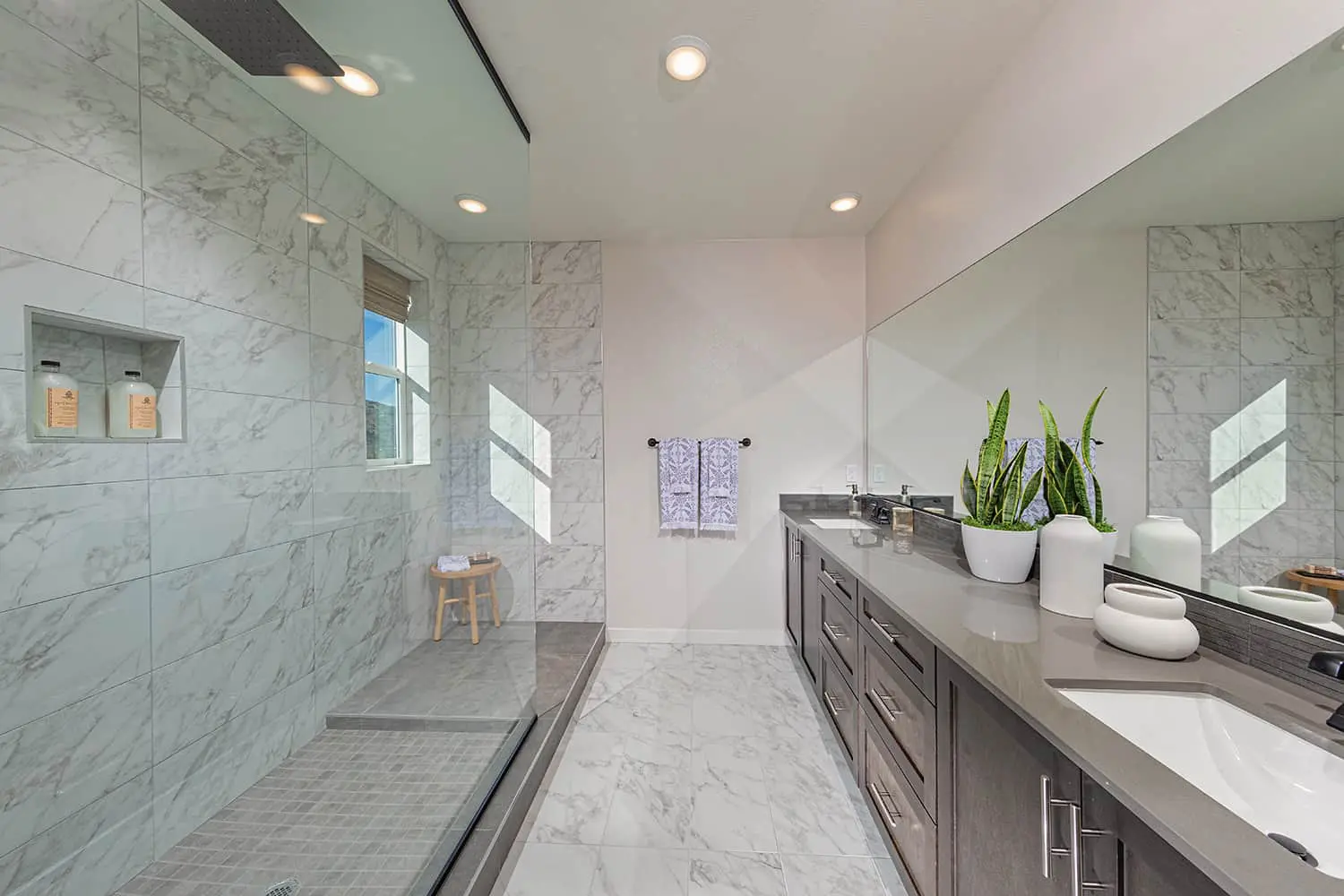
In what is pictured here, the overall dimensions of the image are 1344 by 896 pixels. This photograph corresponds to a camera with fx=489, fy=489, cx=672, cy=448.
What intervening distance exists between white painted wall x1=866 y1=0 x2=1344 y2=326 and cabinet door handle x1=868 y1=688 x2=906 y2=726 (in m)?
1.47

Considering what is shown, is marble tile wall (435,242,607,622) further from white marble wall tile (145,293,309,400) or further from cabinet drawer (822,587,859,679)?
cabinet drawer (822,587,859,679)

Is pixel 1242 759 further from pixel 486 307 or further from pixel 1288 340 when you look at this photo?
pixel 486 307

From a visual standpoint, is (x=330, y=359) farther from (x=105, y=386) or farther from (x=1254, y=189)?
(x=1254, y=189)

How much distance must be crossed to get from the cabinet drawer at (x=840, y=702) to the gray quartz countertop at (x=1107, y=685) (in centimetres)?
49

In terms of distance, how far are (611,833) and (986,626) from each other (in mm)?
1313

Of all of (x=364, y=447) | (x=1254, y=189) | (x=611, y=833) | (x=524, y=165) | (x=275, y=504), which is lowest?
(x=611, y=833)

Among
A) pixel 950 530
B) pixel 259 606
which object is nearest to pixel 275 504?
pixel 259 606

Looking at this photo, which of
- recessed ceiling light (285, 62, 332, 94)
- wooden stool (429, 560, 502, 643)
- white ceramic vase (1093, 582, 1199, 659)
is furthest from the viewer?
wooden stool (429, 560, 502, 643)

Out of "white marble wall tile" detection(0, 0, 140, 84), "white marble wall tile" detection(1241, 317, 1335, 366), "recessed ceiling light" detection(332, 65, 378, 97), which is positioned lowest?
"white marble wall tile" detection(1241, 317, 1335, 366)

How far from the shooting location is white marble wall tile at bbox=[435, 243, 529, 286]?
6.79 ft

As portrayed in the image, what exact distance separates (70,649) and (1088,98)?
2591mm

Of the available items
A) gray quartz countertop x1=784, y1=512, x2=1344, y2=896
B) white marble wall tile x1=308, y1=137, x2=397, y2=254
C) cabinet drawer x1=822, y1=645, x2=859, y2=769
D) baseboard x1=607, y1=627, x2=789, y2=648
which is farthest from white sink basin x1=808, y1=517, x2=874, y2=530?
white marble wall tile x1=308, y1=137, x2=397, y2=254

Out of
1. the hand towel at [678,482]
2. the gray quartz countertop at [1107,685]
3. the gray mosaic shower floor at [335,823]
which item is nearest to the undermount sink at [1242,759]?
the gray quartz countertop at [1107,685]

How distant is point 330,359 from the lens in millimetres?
1538
